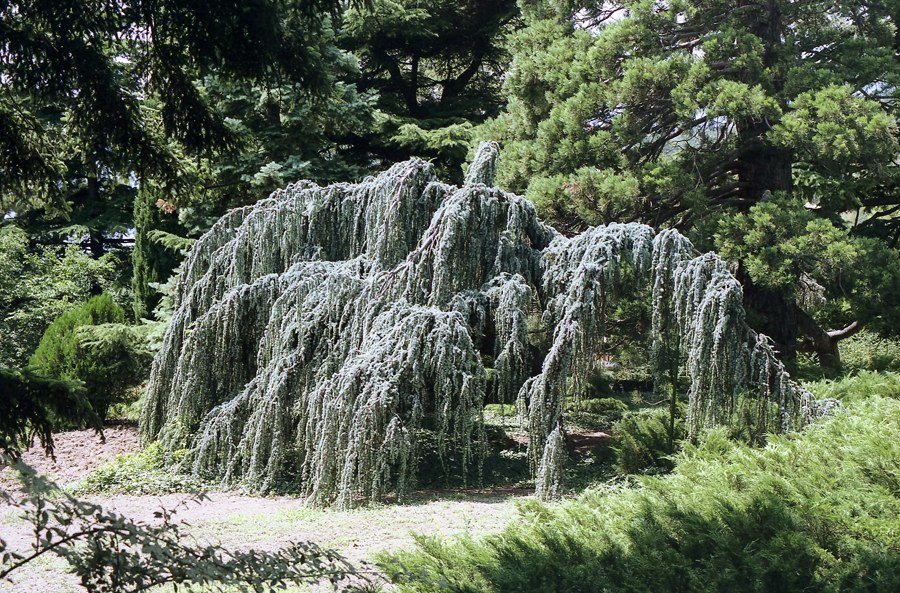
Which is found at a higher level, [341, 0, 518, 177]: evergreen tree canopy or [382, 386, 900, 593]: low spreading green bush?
[341, 0, 518, 177]: evergreen tree canopy

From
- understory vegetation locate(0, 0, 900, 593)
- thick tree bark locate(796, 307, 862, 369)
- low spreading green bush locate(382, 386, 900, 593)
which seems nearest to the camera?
low spreading green bush locate(382, 386, 900, 593)

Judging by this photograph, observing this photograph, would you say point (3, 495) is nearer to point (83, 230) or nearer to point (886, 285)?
point (886, 285)

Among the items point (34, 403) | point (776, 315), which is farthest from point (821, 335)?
point (34, 403)

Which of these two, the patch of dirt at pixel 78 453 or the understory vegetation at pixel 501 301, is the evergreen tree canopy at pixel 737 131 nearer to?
the understory vegetation at pixel 501 301

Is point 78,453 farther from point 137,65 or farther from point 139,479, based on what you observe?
point 137,65

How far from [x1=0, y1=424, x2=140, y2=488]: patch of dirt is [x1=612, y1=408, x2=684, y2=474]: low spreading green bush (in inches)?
209

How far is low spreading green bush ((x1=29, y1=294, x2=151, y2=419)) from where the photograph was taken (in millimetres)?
10234

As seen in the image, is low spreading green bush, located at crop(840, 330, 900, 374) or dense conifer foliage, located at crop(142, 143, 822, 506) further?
low spreading green bush, located at crop(840, 330, 900, 374)

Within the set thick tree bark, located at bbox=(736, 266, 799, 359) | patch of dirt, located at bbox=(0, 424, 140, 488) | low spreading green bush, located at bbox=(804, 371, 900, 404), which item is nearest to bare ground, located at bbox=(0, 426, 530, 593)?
patch of dirt, located at bbox=(0, 424, 140, 488)

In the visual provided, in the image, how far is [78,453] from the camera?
28.9 feet

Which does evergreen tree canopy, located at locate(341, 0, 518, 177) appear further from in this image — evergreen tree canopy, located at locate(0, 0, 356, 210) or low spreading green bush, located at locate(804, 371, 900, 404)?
evergreen tree canopy, located at locate(0, 0, 356, 210)

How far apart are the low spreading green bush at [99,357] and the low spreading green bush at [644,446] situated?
266 inches

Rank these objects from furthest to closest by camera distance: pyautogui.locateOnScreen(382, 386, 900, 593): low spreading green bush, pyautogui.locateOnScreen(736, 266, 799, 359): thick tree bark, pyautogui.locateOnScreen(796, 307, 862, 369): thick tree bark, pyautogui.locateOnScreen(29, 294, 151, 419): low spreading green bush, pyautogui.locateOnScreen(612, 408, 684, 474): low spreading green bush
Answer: pyautogui.locateOnScreen(796, 307, 862, 369): thick tree bark, pyautogui.locateOnScreen(29, 294, 151, 419): low spreading green bush, pyautogui.locateOnScreen(736, 266, 799, 359): thick tree bark, pyautogui.locateOnScreen(612, 408, 684, 474): low spreading green bush, pyautogui.locateOnScreen(382, 386, 900, 593): low spreading green bush

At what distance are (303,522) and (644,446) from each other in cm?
308
